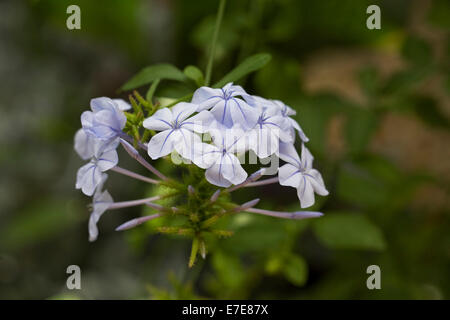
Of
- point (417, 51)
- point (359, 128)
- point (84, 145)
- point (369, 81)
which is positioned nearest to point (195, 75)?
point (84, 145)

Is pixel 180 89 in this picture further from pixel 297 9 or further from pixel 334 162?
pixel 297 9

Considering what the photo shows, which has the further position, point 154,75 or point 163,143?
point 154,75

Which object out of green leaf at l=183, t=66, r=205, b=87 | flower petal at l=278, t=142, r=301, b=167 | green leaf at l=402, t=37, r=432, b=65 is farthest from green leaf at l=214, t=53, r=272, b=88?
green leaf at l=402, t=37, r=432, b=65

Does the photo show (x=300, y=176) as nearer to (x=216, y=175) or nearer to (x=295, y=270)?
(x=216, y=175)

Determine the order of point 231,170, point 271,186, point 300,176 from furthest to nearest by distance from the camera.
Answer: point 271,186 < point 300,176 < point 231,170

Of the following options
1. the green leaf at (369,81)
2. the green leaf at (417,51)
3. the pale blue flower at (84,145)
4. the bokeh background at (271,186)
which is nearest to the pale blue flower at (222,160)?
the pale blue flower at (84,145)

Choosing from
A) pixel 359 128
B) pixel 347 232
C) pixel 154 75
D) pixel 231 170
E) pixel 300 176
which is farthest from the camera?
pixel 359 128
